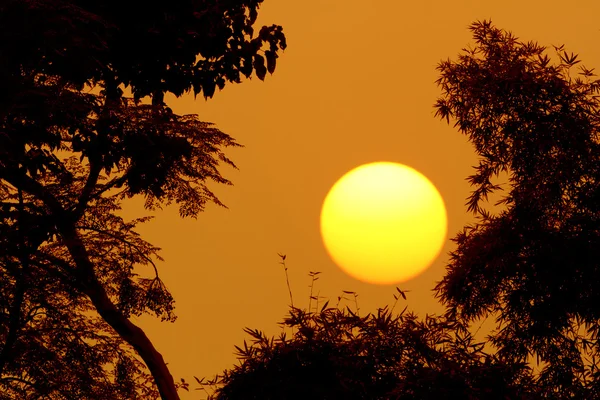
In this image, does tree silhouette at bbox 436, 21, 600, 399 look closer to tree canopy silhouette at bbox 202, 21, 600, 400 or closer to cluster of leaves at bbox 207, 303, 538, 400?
tree canopy silhouette at bbox 202, 21, 600, 400

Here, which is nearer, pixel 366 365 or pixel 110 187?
pixel 366 365

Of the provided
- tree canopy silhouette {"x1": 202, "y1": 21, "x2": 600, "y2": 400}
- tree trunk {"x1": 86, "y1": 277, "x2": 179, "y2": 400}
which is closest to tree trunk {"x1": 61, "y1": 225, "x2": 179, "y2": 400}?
tree trunk {"x1": 86, "y1": 277, "x2": 179, "y2": 400}

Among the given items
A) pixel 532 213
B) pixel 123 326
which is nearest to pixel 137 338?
pixel 123 326

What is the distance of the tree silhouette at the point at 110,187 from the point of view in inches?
538

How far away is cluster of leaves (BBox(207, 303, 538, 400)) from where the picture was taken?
340 inches

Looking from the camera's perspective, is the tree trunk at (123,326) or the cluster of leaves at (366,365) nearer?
Result: the cluster of leaves at (366,365)

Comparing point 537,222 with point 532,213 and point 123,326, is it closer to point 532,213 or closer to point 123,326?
point 532,213

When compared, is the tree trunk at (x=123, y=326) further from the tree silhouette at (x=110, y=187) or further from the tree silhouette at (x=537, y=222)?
the tree silhouette at (x=537, y=222)

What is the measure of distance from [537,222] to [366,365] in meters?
8.44

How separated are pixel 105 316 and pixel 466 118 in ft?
26.3

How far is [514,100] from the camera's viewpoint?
16281 mm

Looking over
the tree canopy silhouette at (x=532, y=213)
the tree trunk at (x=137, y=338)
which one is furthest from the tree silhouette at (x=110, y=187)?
the tree canopy silhouette at (x=532, y=213)

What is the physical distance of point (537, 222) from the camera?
53.3 feet

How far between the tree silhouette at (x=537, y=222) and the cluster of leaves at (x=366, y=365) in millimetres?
6901
